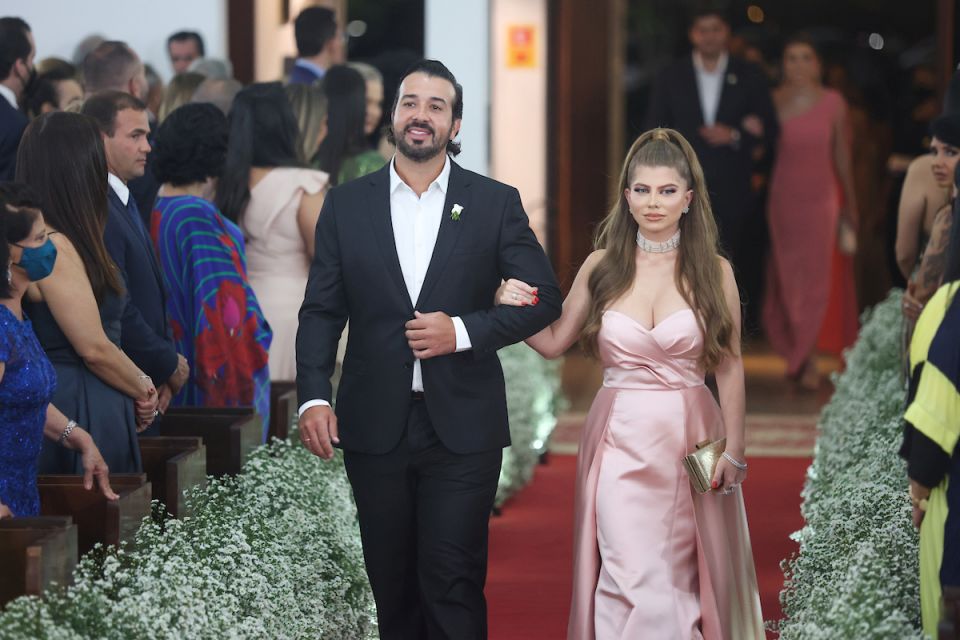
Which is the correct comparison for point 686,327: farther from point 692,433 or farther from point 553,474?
point 553,474

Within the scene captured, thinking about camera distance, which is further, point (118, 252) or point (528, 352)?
point (528, 352)

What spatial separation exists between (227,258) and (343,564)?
3.94ft

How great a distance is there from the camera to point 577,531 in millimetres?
5164

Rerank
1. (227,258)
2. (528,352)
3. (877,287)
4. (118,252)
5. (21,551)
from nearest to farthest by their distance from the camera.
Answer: (21,551) → (118,252) → (227,258) → (528,352) → (877,287)

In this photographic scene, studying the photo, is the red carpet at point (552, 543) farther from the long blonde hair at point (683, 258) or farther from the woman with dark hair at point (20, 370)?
the woman with dark hair at point (20, 370)

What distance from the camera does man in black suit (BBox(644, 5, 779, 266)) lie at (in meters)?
11.8

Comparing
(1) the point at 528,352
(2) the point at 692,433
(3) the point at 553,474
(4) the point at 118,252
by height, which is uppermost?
(4) the point at 118,252

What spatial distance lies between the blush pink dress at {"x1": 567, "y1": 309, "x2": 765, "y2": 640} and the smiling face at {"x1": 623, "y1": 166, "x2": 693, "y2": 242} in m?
0.28

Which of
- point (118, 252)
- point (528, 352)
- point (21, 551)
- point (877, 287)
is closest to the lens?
point (21, 551)

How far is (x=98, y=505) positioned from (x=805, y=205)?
8.78 m

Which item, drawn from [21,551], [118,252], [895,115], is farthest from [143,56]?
[895,115]

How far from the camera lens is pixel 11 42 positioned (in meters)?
7.39

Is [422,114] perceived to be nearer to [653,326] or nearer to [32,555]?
[653,326]

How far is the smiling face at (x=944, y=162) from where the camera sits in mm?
6538
